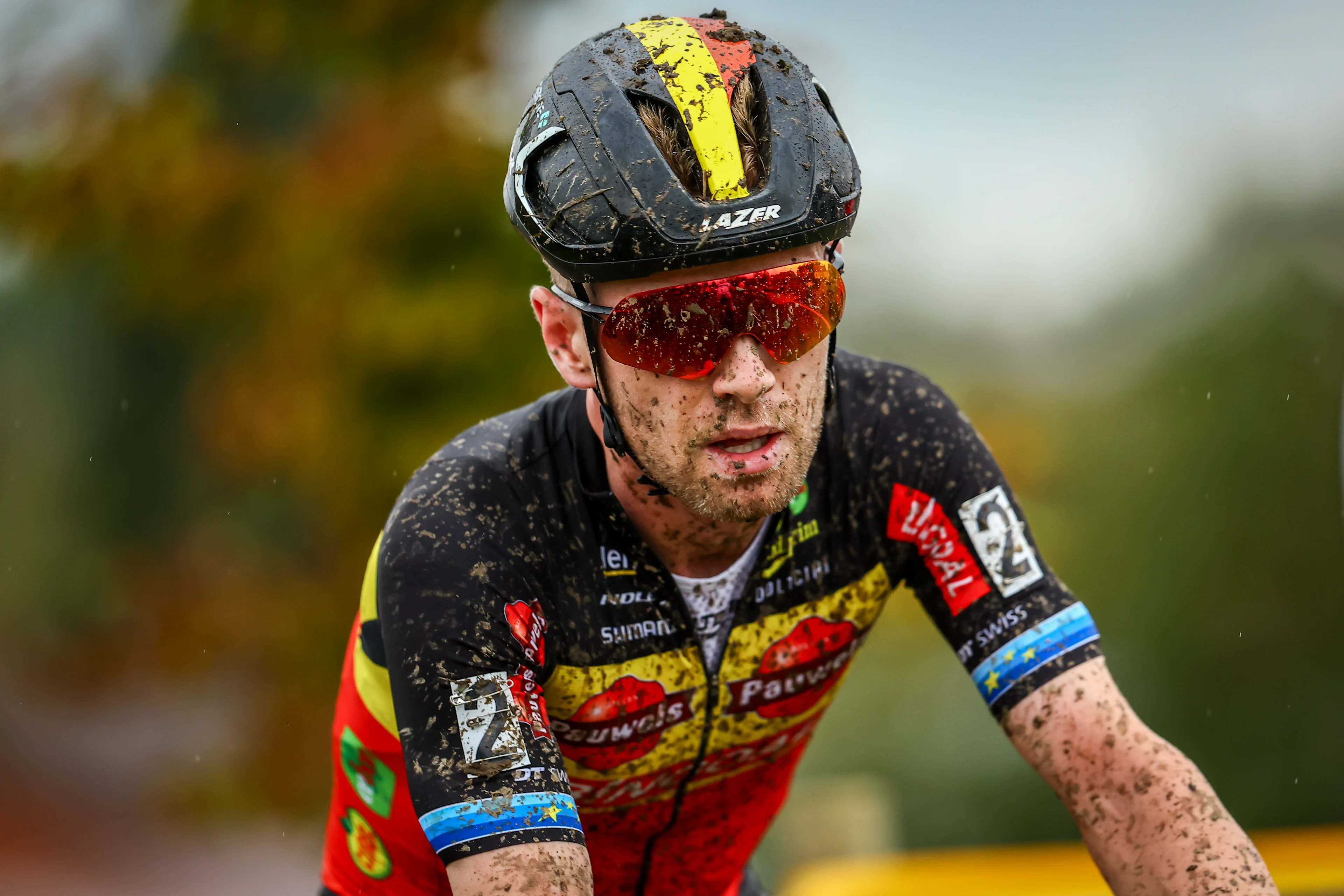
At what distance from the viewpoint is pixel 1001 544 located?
2.80 metres

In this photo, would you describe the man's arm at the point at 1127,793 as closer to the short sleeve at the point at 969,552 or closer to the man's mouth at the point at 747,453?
the short sleeve at the point at 969,552

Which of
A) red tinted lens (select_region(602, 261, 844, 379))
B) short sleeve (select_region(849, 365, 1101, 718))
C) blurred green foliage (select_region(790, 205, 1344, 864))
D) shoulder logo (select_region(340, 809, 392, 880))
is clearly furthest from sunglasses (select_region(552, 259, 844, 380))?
blurred green foliage (select_region(790, 205, 1344, 864))

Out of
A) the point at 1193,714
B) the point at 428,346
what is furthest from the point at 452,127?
the point at 1193,714

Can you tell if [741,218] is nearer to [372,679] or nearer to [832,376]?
[832,376]

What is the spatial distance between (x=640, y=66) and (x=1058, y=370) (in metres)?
9.74

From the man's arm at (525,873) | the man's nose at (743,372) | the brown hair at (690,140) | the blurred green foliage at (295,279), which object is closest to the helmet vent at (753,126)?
the brown hair at (690,140)

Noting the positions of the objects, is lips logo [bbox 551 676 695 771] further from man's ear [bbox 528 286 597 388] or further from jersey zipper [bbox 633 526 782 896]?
man's ear [bbox 528 286 597 388]

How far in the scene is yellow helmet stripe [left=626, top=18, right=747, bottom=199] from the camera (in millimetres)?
2432

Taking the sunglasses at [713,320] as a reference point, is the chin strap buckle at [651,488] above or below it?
below

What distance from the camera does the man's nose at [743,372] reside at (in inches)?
93.8

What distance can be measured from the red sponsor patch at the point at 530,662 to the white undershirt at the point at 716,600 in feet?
1.16

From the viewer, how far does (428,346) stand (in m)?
7.92

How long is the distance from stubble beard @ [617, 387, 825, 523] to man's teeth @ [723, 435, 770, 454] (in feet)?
0.11

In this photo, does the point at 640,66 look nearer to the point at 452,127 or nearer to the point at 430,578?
the point at 430,578
